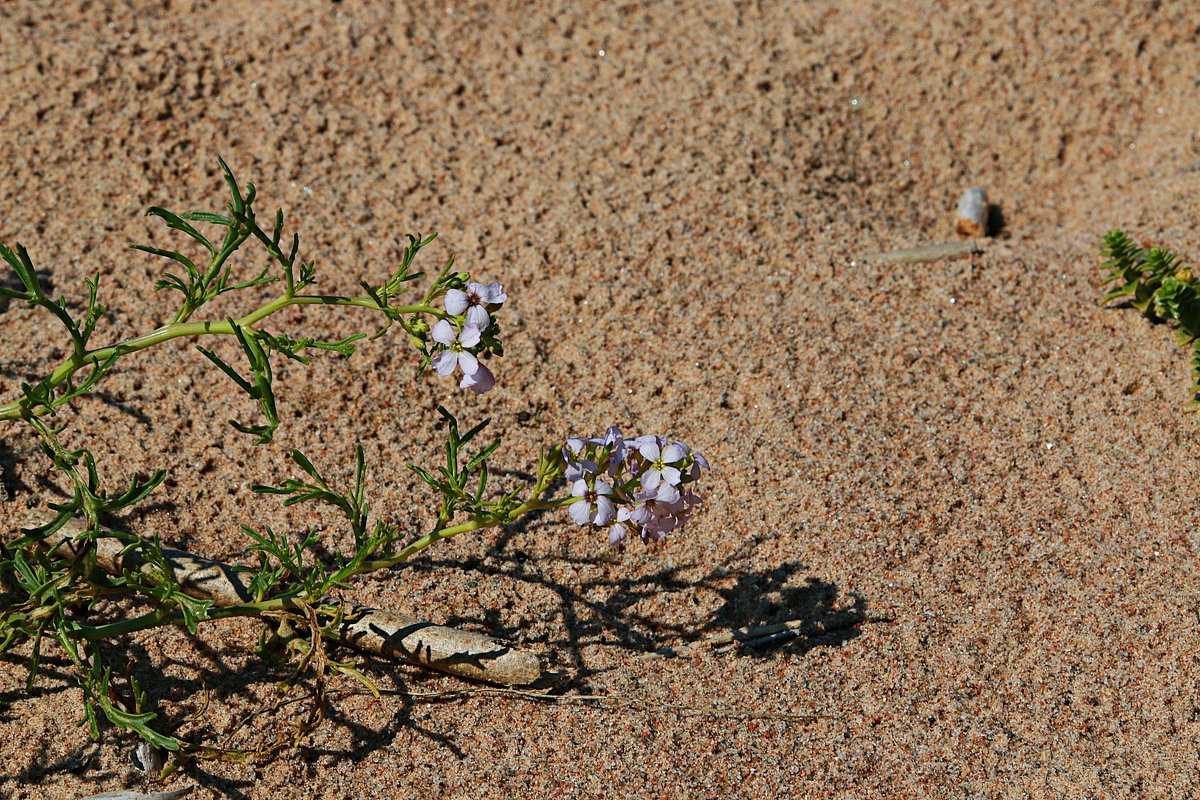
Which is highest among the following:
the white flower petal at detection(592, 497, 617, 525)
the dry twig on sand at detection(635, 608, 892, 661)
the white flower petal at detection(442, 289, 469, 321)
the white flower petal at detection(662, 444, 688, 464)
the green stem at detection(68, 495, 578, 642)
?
the white flower petal at detection(442, 289, 469, 321)

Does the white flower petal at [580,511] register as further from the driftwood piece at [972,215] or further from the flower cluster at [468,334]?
the driftwood piece at [972,215]

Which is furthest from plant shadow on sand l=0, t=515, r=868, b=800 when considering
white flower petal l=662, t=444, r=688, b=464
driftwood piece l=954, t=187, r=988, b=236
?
driftwood piece l=954, t=187, r=988, b=236

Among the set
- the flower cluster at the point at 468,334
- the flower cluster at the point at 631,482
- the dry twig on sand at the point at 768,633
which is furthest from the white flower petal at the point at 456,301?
the dry twig on sand at the point at 768,633

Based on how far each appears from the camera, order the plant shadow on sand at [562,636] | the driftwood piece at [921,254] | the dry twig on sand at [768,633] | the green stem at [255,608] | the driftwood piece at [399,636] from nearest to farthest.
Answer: the green stem at [255,608]
the plant shadow on sand at [562,636]
the driftwood piece at [399,636]
the dry twig on sand at [768,633]
the driftwood piece at [921,254]

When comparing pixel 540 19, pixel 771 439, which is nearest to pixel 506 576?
Result: pixel 771 439

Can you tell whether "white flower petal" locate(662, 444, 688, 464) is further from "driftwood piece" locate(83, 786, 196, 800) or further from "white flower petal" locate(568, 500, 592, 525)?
"driftwood piece" locate(83, 786, 196, 800)
